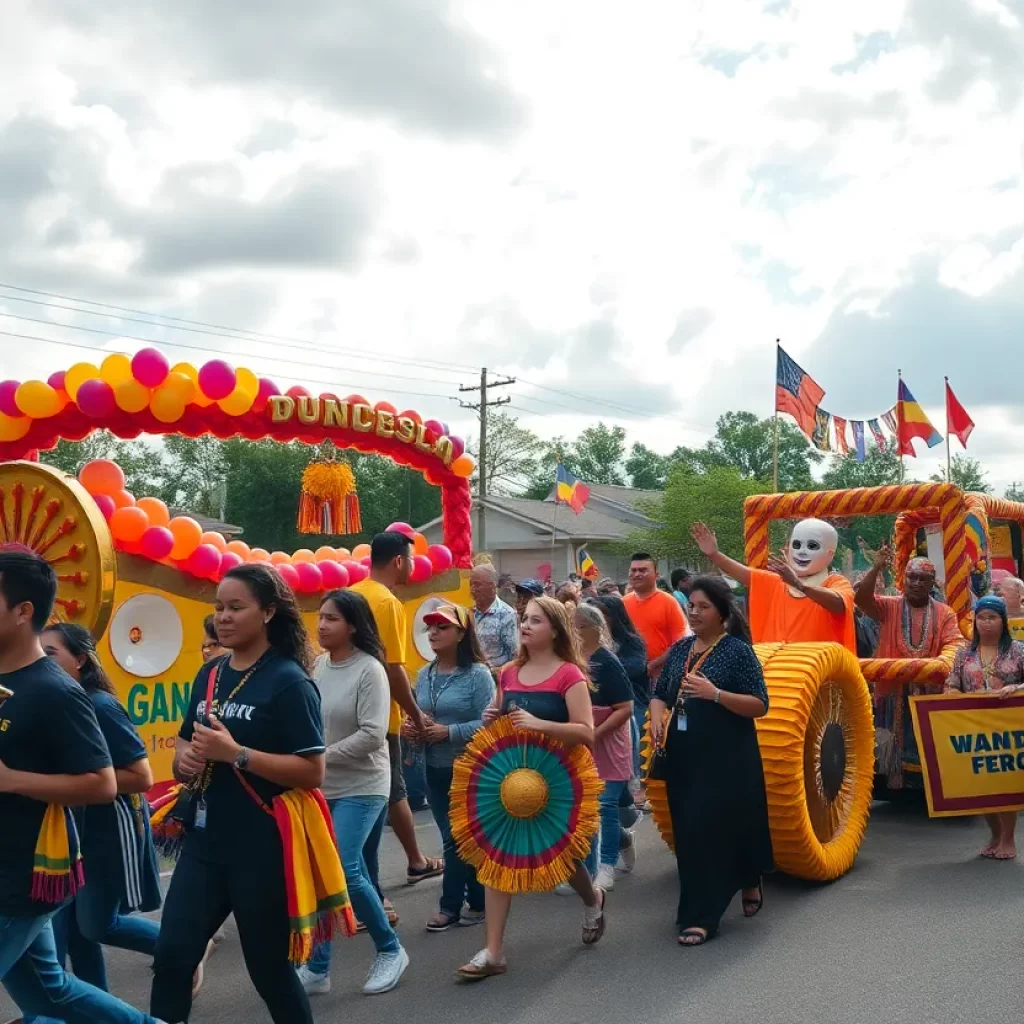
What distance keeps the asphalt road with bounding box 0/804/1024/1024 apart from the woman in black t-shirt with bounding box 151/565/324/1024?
1266 millimetres

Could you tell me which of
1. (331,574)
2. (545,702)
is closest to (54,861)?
(545,702)

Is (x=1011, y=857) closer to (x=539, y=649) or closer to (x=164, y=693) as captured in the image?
(x=539, y=649)

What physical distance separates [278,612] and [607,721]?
10.1 feet

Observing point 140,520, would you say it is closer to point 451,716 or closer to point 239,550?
point 239,550

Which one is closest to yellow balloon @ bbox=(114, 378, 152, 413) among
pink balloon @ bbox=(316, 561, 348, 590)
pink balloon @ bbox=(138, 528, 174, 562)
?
pink balloon @ bbox=(138, 528, 174, 562)

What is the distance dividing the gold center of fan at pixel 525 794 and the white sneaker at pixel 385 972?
2.55 feet

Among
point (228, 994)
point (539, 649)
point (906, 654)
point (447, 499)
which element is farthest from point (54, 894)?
point (447, 499)

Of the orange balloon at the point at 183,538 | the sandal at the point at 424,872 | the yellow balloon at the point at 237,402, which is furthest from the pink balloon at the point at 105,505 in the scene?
the sandal at the point at 424,872

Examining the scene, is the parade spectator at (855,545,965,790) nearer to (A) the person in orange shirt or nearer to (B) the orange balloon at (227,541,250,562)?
(A) the person in orange shirt

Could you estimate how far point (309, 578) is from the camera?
390 inches

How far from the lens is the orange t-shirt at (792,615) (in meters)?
7.79

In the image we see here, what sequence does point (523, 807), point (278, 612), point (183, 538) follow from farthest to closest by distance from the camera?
point (183, 538)
point (523, 807)
point (278, 612)

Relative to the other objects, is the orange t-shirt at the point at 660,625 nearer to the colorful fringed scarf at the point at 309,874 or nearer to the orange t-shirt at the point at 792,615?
the orange t-shirt at the point at 792,615

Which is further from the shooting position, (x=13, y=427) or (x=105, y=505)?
(x=13, y=427)
